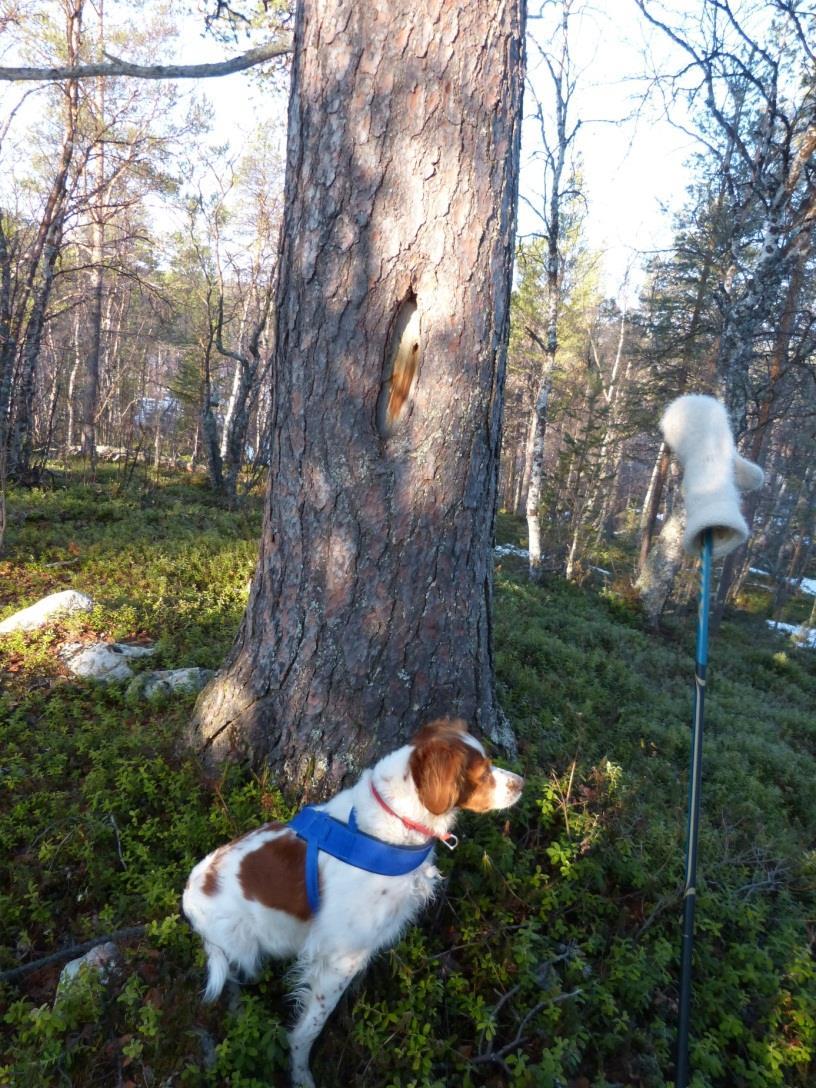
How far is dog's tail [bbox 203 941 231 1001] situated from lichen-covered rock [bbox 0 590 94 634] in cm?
375

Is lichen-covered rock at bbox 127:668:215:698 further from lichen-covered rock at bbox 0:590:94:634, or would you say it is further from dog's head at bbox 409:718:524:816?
dog's head at bbox 409:718:524:816

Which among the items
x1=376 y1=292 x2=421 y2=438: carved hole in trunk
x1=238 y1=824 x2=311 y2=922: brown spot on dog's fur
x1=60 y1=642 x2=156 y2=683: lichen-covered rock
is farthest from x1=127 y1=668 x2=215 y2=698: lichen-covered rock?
x1=376 y1=292 x2=421 y2=438: carved hole in trunk

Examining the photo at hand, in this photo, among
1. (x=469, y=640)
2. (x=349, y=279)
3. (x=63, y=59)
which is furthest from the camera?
(x=63, y=59)

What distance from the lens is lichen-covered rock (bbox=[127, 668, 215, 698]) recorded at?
13.9ft

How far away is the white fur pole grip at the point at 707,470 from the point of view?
7.91ft

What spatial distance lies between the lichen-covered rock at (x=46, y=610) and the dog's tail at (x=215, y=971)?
3754mm

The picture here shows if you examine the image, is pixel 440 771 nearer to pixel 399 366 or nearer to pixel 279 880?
pixel 279 880

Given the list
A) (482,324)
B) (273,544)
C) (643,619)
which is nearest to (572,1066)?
(273,544)

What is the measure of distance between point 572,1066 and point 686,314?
64.1ft

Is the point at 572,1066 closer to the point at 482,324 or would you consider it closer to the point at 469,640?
the point at 469,640

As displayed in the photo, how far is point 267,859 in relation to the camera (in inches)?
94.7

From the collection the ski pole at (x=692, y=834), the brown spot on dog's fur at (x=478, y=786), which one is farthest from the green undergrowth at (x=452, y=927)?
the brown spot on dog's fur at (x=478, y=786)

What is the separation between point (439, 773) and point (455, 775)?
0.20 feet

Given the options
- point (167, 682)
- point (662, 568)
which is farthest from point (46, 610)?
point (662, 568)
